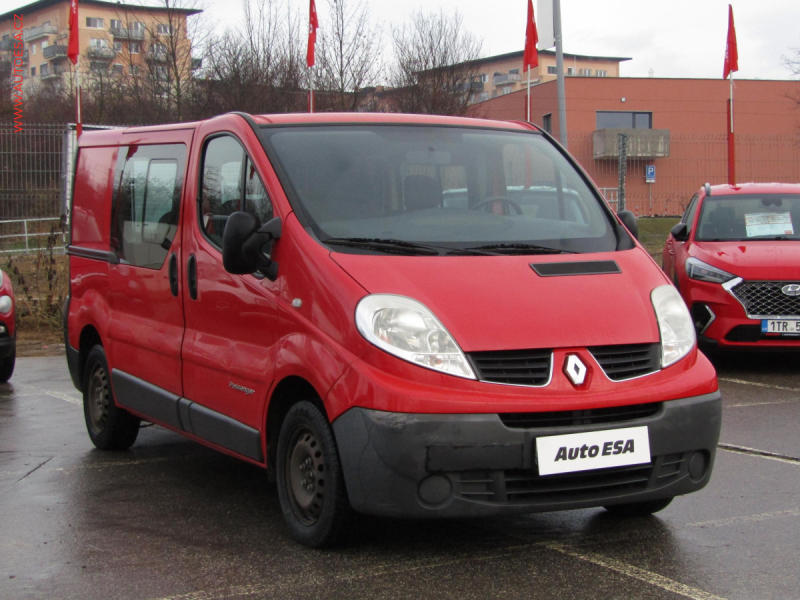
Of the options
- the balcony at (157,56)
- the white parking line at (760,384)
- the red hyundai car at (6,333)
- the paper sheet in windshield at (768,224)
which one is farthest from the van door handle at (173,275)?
the balcony at (157,56)

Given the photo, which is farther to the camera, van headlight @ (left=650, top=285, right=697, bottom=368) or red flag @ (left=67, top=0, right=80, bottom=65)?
red flag @ (left=67, top=0, right=80, bottom=65)

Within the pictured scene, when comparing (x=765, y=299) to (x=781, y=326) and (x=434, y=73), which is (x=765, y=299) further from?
(x=434, y=73)

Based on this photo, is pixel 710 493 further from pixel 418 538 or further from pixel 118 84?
pixel 118 84

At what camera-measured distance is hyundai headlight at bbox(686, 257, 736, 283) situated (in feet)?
33.8

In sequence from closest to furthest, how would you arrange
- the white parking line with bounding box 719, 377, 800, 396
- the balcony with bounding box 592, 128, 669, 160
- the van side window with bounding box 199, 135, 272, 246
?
the van side window with bounding box 199, 135, 272, 246
the white parking line with bounding box 719, 377, 800, 396
the balcony with bounding box 592, 128, 669, 160

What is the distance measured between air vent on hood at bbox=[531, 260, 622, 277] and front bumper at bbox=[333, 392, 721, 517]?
2.24 ft

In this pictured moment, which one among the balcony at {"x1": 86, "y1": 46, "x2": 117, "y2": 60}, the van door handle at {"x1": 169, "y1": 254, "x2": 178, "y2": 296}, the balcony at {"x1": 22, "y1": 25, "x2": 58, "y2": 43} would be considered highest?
the balcony at {"x1": 22, "y1": 25, "x2": 58, "y2": 43}

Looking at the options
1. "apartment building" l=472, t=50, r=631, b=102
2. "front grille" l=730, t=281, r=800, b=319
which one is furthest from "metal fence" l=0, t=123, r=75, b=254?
"apartment building" l=472, t=50, r=631, b=102

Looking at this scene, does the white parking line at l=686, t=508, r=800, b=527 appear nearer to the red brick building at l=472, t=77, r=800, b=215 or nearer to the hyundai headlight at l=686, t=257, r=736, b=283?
the hyundai headlight at l=686, t=257, r=736, b=283

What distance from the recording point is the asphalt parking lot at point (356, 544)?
4.34 meters

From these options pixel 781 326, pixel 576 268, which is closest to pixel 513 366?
pixel 576 268

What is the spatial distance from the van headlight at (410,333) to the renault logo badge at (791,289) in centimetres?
645

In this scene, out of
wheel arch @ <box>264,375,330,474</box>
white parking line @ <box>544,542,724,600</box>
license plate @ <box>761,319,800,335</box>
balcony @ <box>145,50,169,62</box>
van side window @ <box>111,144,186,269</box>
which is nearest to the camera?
white parking line @ <box>544,542,724,600</box>

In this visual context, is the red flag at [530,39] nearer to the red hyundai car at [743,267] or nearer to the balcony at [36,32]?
the red hyundai car at [743,267]
